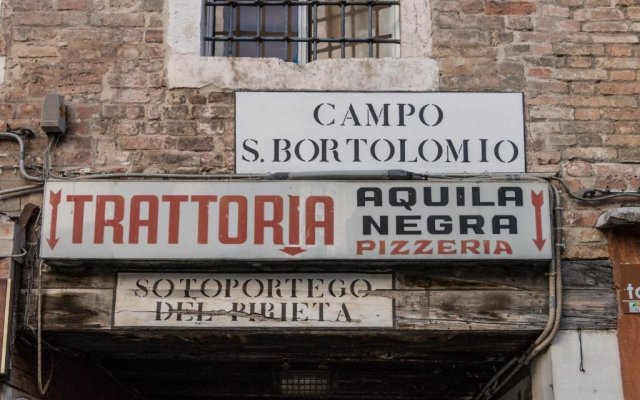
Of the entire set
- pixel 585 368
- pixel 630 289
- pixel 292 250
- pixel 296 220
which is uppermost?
pixel 296 220

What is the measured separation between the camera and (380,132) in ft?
19.3

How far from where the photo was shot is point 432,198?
5.62 m

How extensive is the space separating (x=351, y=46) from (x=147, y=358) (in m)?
2.47

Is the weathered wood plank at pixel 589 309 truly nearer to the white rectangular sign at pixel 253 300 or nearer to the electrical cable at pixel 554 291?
the electrical cable at pixel 554 291

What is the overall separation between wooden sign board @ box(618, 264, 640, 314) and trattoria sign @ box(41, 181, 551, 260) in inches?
20.7

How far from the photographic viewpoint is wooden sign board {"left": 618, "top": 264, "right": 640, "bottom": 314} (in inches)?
222

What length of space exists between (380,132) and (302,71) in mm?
606

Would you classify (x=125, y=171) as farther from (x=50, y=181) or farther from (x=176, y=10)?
(x=176, y=10)

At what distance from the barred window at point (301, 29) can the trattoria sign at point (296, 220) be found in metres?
1.10

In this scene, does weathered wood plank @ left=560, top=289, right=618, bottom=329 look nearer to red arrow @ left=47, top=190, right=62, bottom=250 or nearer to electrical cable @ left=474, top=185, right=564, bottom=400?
electrical cable @ left=474, top=185, right=564, bottom=400

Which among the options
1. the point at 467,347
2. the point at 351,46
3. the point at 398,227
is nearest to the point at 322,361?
the point at 467,347

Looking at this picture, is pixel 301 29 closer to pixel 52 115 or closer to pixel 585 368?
pixel 52 115

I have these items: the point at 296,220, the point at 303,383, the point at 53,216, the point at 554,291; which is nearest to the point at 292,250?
the point at 296,220

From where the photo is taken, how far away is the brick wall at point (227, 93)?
5.89 m
